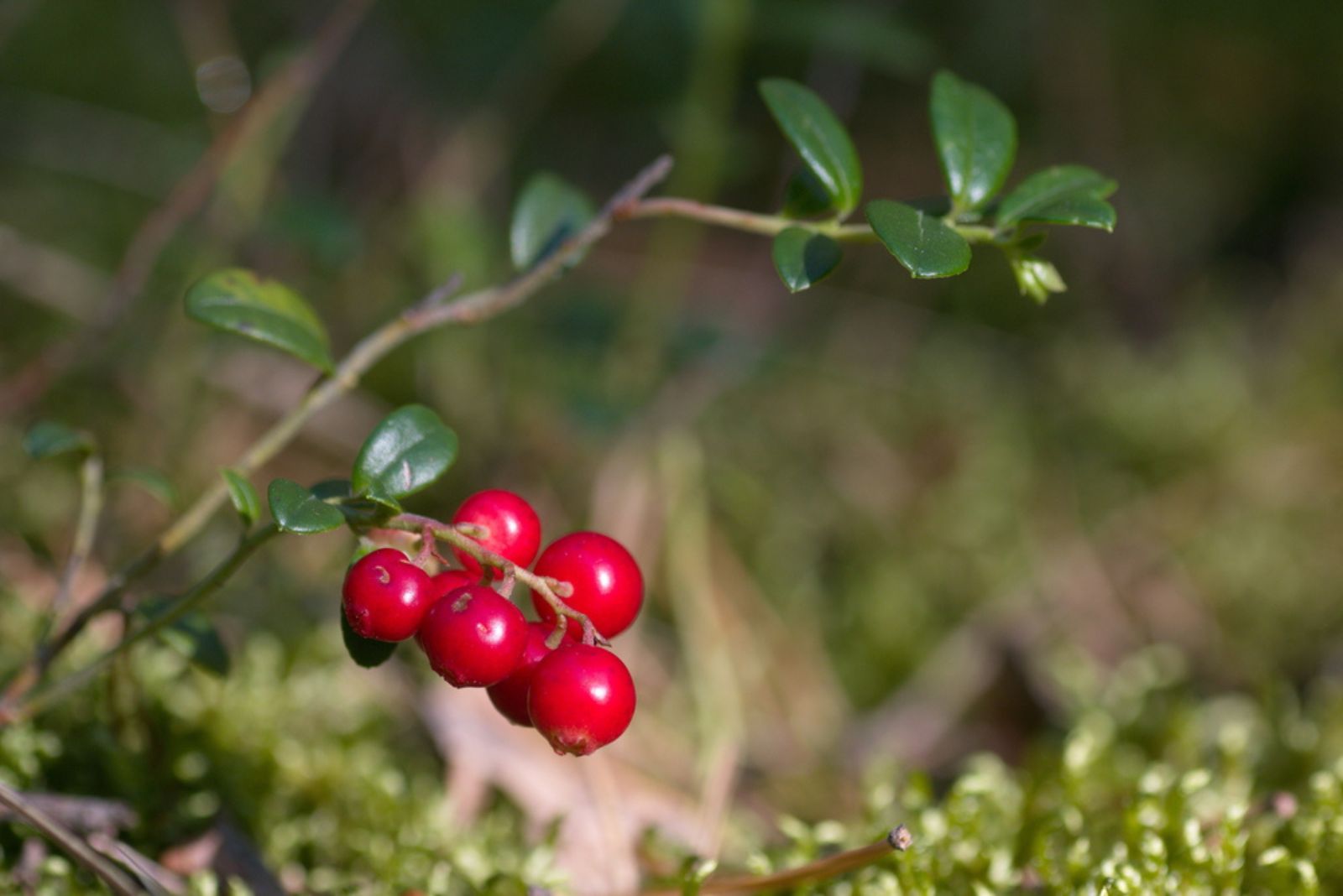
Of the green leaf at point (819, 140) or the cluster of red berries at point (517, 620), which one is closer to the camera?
the cluster of red berries at point (517, 620)

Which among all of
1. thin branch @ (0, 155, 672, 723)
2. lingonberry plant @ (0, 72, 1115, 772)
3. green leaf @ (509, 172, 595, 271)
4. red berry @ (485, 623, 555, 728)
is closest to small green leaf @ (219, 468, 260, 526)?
lingonberry plant @ (0, 72, 1115, 772)

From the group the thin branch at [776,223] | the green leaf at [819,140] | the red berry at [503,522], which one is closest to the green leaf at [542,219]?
the thin branch at [776,223]

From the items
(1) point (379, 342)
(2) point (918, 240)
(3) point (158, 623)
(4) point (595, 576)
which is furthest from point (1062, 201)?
(3) point (158, 623)

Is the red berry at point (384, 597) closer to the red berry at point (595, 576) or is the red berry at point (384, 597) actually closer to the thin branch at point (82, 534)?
the red berry at point (595, 576)

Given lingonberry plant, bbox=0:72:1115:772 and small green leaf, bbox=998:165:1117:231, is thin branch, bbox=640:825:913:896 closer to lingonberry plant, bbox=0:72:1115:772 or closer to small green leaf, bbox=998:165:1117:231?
lingonberry plant, bbox=0:72:1115:772

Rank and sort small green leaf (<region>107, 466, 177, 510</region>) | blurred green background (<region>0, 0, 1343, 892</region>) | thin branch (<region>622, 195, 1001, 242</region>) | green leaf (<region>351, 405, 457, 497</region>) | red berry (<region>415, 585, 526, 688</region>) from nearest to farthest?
red berry (<region>415, 585, 526, 688</region>) → green leaf (<region>351, 405, 457, 497</region>) → thin branch (<region>622, 195, 1001, 242</region>) → small green leaf (<region>107, 466, 177, 510</region>) → blurred green background (<region>0, 0, 1343, 892</region>)

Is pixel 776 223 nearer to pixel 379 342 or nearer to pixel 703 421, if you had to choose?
pixel 379 342
